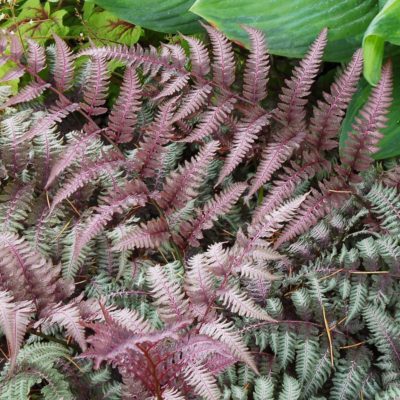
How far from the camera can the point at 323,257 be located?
1.40 m

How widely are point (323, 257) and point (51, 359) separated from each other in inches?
26.2

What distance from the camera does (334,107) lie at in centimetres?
139

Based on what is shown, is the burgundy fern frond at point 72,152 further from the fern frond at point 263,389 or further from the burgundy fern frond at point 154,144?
the fern frond at point 263,389

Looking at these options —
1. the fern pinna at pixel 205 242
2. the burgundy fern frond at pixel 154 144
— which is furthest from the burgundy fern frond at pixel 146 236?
the burgundy fern frond at pixel 154 144

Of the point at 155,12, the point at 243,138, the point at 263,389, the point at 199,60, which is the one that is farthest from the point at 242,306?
the point at 155,12

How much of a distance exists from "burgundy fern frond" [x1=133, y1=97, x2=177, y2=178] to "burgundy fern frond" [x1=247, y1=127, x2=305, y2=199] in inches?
9.3

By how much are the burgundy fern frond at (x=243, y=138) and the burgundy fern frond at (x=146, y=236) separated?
17cm

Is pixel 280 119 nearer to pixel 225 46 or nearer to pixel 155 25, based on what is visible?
pixel 225 46

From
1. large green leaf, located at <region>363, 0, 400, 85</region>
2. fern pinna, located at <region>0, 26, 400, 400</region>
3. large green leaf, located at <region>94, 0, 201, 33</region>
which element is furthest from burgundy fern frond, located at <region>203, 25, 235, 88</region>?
large green leaf, located at <region>363, 0, 400, 85</region>

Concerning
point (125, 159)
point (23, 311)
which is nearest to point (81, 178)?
point (125, 159)

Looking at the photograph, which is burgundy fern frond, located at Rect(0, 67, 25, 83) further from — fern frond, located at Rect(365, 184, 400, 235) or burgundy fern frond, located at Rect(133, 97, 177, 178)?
fern frond, located at Rect(365, 184, 400, 235)

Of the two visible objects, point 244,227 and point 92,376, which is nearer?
point 92,376

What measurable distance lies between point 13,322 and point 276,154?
26.7 inches

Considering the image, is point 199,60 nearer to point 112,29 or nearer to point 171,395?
point 112,29
